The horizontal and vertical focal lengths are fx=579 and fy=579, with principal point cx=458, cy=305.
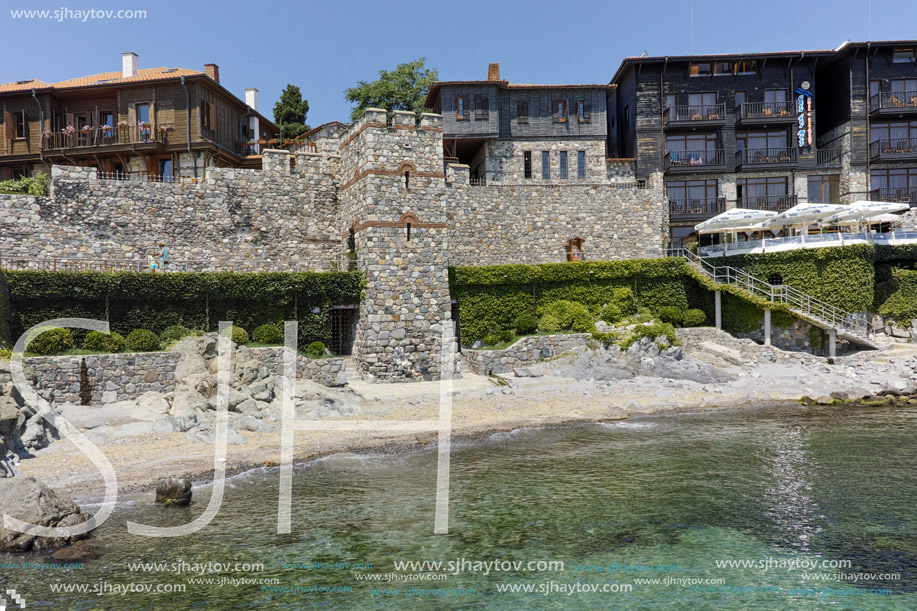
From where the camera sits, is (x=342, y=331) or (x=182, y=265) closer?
(x=182, y=265)

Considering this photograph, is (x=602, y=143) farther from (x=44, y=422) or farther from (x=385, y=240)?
(x=44, y=422)

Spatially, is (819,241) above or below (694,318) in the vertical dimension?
above

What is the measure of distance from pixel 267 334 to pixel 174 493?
38.5ft

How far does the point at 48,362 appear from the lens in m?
19.3

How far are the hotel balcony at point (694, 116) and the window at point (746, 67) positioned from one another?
9.25 ft

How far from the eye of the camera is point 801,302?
2788cm

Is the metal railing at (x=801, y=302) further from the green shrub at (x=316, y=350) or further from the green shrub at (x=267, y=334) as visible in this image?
the green shrub at (x=267, y=334)

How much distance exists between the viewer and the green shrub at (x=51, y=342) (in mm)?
19766

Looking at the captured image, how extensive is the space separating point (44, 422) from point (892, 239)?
121ft

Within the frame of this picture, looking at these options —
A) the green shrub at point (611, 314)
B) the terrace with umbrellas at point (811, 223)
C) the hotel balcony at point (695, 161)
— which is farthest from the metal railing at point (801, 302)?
the hotel balcony at point (695, 161)

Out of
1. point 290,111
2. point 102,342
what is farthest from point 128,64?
point 102,342

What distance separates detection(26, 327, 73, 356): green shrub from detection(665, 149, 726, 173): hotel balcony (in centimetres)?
3352

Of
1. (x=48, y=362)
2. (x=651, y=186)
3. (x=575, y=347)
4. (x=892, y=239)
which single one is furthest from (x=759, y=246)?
(x=48, y=362)

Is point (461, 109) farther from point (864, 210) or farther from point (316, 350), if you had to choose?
point (864, 210)
